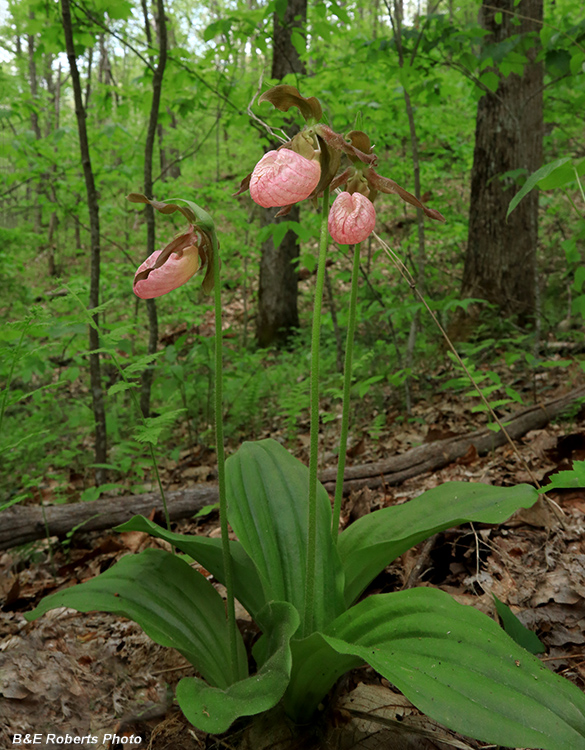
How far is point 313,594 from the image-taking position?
4.33 ft

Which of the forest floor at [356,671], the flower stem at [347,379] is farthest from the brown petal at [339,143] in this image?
the forest floor at [356,671]

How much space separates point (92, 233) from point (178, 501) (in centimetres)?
182

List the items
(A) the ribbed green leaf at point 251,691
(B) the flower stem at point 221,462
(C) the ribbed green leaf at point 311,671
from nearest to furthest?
(A) the ribbed green leaf at point 251,691 < (C) the ribbed green leaf at point 311,671 < (B) the flower stem at point 221,462

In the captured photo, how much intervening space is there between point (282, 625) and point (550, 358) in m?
3.48

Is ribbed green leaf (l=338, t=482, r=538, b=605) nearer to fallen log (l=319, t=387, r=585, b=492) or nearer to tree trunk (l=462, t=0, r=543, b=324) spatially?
fallen log (l=319, t=387, r=585, b=492)

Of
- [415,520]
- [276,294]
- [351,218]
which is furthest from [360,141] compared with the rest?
[276,294]

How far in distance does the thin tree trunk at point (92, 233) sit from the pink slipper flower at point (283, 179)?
2.16 m

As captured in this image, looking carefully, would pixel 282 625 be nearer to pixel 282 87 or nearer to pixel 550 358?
pixel 282 87

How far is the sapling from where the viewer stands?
3.21 ft

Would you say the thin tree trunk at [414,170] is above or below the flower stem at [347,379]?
above

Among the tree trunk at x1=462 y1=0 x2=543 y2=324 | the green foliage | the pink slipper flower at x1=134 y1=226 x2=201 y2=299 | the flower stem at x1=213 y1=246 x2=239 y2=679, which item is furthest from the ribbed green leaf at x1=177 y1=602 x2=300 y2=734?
the tree trunk at x1=462 y1=0 x2=543 y2=324

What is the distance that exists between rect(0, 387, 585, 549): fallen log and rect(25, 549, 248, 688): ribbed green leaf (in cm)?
106

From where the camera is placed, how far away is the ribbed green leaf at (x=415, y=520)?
1.36 metres

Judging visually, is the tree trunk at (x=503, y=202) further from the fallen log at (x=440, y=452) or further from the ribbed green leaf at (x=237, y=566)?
the ribbed green leaf at (x=237, y=566)
